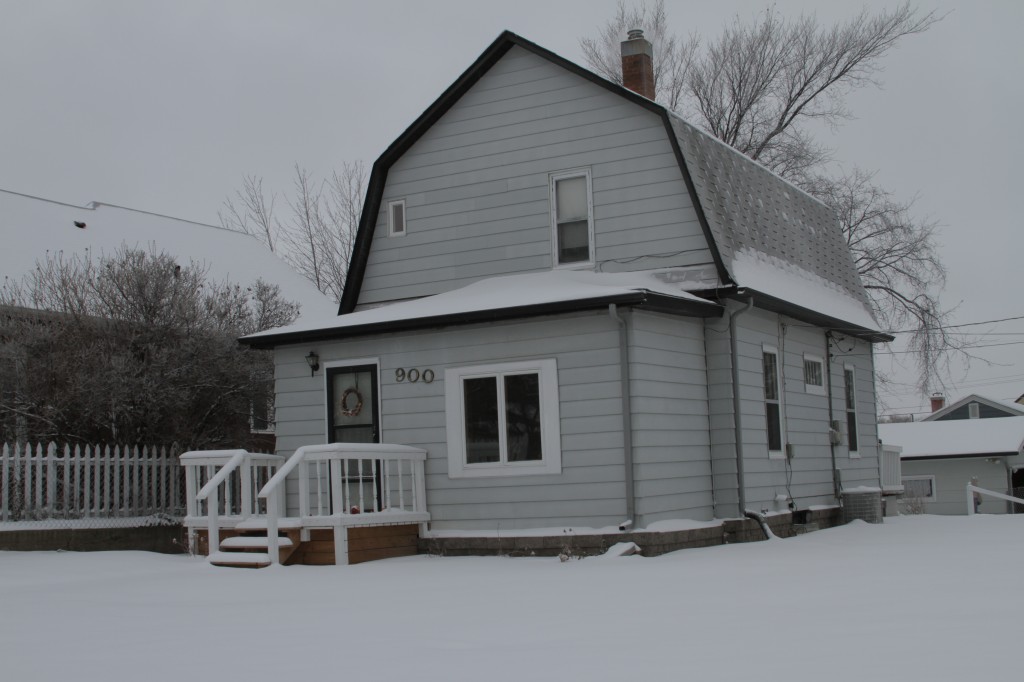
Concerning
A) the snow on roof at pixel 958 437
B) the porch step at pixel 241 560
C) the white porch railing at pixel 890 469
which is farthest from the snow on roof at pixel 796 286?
the snow on roof at pixel 958 437

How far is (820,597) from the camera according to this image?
26.2 ft

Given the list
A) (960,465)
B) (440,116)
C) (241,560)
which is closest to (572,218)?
(440,116)

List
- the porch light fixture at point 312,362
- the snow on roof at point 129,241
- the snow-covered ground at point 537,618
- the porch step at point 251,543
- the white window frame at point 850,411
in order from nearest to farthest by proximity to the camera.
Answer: the snow-covered ground at point 537,618
the porch step at point 251,543
the porch light fixture at point 312,362
the white window frame at point 850,411
the snow on roof at point 129,241

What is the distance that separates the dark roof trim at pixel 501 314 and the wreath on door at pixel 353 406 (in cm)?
69

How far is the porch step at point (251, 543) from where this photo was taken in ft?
37.9

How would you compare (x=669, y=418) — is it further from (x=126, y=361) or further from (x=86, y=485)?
(x=126, y=361)

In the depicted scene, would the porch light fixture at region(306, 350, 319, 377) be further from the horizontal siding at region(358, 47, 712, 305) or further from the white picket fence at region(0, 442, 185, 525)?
the white picket fence at region(0, 442, 185, 525)

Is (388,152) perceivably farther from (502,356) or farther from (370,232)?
(502,356)

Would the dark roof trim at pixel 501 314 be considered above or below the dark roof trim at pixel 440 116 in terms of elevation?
below

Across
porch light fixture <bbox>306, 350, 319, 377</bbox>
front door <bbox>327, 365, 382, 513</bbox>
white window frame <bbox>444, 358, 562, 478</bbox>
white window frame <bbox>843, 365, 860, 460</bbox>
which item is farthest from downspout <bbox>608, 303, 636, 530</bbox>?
white window frame <bbox>843, 365, 860, 460</bbox>

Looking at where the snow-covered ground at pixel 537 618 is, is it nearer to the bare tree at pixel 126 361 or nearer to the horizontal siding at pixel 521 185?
the bare tree at pixel 126 361

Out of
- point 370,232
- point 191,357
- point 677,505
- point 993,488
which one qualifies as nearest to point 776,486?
point 677,505

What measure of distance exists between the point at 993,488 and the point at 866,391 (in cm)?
2094

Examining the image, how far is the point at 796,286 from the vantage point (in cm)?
1570
